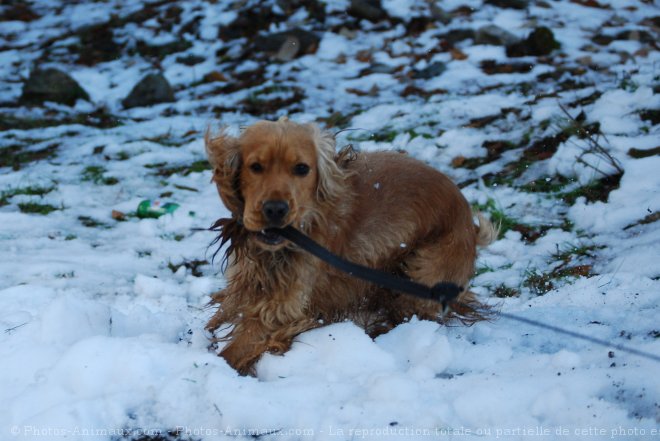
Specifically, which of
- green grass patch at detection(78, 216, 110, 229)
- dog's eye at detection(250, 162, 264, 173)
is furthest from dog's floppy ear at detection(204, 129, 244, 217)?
green grass patch at detection(78, 216, 110, 229)

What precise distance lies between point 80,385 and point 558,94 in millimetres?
5494

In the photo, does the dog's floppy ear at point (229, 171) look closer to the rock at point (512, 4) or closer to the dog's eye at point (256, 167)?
the dog's eye at point (256, 167)

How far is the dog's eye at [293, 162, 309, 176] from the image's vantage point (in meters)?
2.82

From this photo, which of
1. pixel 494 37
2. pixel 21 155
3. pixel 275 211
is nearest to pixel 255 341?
pixel 275 211

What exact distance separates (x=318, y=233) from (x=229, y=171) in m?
0.49

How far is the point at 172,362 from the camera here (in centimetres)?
248

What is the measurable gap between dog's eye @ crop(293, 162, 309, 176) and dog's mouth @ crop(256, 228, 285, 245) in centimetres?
28

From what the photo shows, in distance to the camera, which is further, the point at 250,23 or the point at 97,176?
the point at 250,23

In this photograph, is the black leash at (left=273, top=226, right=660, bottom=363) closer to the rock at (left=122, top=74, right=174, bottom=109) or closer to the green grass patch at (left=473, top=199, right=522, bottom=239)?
the green grass patch at (left=473, top=199, right=522, bottom=239)

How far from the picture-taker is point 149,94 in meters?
8.19

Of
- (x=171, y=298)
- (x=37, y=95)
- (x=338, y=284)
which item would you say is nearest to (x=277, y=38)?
(x=37, y=95)

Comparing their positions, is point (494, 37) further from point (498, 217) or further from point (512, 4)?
point (498, 217)

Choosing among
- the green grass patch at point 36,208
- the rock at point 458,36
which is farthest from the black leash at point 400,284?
the rock at point 458,36

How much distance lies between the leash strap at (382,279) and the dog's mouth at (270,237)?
17 millimetres
